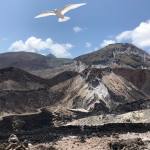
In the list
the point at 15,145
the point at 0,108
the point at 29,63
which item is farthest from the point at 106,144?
the point at 29,63

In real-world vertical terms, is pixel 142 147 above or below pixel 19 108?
below

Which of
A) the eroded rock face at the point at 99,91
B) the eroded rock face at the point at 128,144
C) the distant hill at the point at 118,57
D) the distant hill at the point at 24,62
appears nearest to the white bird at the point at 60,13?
the eroded rock face at the point at 128,144

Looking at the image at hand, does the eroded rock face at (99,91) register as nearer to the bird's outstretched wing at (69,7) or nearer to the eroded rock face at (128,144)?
the eroded rock face at (128,144)

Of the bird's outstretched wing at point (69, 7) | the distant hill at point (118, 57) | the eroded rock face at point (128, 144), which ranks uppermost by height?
the distant hill at point (118, 57)

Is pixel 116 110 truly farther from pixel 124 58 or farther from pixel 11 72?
pixel 124 58

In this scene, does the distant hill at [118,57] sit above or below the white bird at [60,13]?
above

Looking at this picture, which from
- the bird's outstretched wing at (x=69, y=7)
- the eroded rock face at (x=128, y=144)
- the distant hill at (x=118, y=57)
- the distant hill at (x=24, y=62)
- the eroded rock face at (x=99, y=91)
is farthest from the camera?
the distant hill at (x=24, y=62)

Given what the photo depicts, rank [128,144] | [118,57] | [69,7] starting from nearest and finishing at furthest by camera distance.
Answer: [69,7] → [128,144] → [118,57]

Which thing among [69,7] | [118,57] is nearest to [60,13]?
[69,7]

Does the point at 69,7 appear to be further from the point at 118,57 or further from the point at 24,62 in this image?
the point at 24,62
